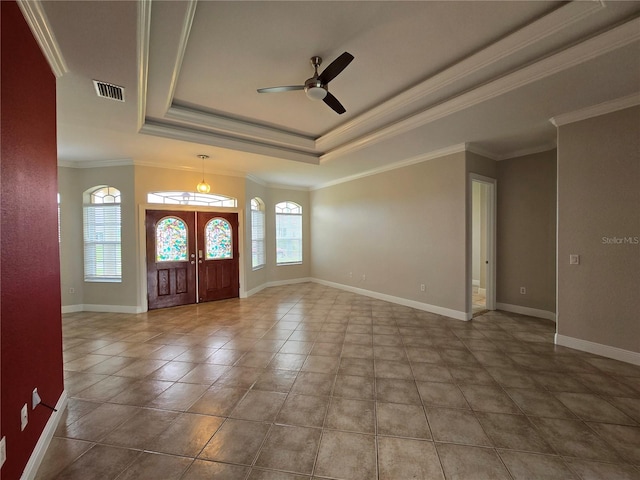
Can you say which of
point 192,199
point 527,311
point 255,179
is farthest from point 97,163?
point 527,311

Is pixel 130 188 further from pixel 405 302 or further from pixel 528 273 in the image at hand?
pixel 528 273

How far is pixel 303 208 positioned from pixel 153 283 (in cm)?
434

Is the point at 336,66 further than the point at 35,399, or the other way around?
the point at 336,66

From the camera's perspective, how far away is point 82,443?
6.03 feet

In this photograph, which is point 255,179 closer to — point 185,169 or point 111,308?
point 185,169

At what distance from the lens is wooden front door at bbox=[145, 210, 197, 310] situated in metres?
5.20

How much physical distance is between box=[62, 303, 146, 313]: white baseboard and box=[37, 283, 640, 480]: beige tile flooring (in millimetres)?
1069

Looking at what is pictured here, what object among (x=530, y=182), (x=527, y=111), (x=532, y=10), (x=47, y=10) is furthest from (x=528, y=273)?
(x=47, y=10)

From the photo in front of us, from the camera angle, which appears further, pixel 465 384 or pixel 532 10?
pixel 465 384

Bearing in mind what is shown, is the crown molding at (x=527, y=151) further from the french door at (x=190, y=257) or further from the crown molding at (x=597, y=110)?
the french door at (x=190, y=257)

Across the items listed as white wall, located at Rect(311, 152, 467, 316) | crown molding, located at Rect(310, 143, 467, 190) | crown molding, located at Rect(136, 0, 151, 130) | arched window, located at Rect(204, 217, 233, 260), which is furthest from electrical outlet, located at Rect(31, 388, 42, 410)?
crown molding, located at Rect(310, 143, 467, 190)

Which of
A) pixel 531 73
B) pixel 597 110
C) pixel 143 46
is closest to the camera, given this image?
pixel 143 46

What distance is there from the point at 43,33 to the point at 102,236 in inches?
173

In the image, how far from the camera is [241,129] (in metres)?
4.03
